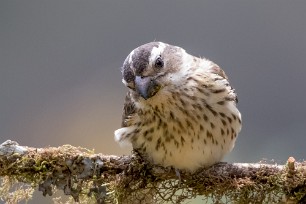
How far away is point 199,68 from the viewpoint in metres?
3.21

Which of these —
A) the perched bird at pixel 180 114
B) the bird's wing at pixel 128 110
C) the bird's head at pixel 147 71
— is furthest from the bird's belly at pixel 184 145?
the bird's head at pixel 147 71

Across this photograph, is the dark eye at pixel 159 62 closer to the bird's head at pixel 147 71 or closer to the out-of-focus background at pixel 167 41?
the bird's head at pixel 147 71

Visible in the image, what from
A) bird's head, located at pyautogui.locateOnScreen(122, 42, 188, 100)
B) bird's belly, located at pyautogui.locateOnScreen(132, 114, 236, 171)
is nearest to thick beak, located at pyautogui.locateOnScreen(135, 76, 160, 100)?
bird's head, located at pyautogui.locateOnScreen(122, 42, 188, 100)

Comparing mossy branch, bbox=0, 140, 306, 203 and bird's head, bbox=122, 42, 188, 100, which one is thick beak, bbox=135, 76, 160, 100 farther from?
mossy branch, bbox=0, 140, 306, 203

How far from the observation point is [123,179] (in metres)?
2.98

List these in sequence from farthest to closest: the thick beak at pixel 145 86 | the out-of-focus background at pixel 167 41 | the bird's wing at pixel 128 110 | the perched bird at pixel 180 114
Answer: the out-of-focus background at pixel 167 41 < the bird's wing at pixel 128 110 < the perched bird at pixel 180 114 < the thick beak at pixel 145 86

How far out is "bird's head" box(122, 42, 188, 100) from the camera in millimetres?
2844

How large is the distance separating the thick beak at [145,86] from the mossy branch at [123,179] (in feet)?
1.06

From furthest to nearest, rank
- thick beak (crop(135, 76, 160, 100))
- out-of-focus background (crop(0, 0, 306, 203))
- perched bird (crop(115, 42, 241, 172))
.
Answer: out-of-focus background (crop(0, 0, 306, 203))
perched bird (crop(115, 42, 241, 172))
thick beak (crop(135, 76, 160, 100))

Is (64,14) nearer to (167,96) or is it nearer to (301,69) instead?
(301,69)

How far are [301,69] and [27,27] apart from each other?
92.4 inches

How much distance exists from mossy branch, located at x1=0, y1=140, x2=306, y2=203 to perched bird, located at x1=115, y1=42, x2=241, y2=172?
3.2 inches

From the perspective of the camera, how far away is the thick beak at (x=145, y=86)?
2836 millimetres

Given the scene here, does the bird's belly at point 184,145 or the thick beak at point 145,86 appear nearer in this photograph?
the thick beak at point 145,86
